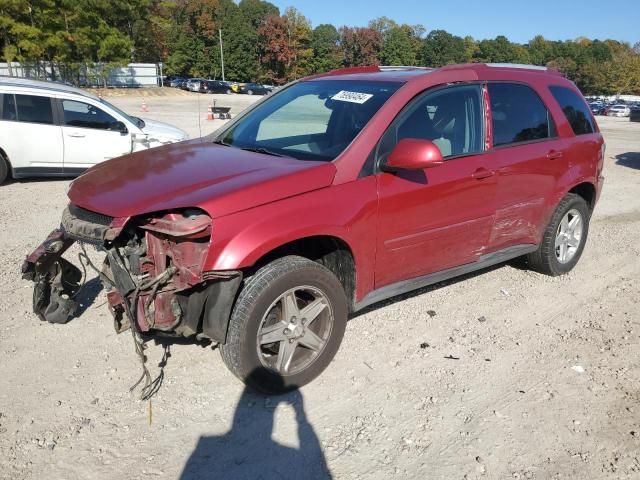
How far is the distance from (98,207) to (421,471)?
2.26m

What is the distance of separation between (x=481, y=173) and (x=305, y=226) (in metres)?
1.67

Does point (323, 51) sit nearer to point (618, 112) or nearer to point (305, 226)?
point (618, 112)

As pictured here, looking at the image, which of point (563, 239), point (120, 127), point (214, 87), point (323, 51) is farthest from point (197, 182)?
point (323, 51)

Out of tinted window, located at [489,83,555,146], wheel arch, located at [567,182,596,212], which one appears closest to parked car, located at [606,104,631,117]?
wheel arch, located at [567,182,596,212]

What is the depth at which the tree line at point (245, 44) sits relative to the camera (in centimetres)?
4244

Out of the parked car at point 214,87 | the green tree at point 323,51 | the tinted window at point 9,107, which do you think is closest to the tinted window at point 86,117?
the tinted window at point 9,107

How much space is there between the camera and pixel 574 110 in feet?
17.6

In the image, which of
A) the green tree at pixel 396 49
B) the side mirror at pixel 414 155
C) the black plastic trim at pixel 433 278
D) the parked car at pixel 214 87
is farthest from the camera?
the green tree at pixel 396 49

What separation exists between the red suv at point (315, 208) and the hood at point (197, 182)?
12mm

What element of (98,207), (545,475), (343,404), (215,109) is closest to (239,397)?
(343,404)

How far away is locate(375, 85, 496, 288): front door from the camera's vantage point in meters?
3.74

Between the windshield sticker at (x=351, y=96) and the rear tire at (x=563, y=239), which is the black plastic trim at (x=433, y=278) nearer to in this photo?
the rear tire at (x=563, y=239)

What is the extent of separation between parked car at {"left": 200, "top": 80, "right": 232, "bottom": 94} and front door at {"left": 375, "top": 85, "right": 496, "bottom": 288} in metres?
55.8

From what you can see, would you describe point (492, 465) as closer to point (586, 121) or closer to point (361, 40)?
point (586, 121)
